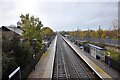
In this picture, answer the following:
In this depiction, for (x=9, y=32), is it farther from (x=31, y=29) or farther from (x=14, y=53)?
(x=14, y=53)

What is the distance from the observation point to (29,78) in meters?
22.2

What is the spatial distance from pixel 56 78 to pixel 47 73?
1.41 m

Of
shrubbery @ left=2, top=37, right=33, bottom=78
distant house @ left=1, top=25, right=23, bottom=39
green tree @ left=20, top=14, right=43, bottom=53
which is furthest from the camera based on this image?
green tree @ left=20, top=14, right=43, bottom=53

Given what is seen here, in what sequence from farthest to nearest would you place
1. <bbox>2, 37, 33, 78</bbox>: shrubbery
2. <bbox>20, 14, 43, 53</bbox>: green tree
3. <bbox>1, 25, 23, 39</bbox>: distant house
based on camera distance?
<bbox>20, 14, 43, 53</bbox>: green tree < <bbox>1, 25, 23, 39</bbox>: distant house < <bbox>2, 37, 33, 78</bbox>: shrubbery

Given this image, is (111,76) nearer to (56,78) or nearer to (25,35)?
(56,78)

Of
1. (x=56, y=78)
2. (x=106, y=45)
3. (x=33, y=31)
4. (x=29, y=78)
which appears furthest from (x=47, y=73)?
(x=106, y=45)

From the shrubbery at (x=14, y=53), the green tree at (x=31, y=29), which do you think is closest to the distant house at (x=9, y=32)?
the green tree at (x=31, y=29)

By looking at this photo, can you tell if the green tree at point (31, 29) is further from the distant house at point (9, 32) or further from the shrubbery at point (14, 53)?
the shrubbery at point (14, 53)

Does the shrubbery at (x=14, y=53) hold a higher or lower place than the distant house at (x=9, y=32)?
lower

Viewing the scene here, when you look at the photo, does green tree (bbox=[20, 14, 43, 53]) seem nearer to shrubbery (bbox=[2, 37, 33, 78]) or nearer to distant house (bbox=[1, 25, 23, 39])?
distant house (bbox=[1, 25, 23, 39])

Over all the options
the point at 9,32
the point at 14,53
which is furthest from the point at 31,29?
the point at 14,53

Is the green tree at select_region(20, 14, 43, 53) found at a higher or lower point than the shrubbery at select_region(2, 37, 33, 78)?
higher

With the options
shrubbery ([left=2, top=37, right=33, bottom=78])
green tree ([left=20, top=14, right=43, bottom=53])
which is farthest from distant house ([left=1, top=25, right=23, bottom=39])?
shrubbery ([left=2, top=37, right=33, bottom=78])

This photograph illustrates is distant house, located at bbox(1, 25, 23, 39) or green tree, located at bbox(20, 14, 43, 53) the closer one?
distant house, located at bbox(1, 25, 23, 39)
